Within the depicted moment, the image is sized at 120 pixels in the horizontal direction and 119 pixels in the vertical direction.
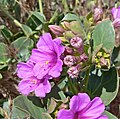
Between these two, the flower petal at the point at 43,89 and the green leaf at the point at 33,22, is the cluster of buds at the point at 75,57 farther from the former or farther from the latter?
the green leaf at the point at 33,22

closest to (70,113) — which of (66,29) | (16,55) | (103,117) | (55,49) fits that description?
(103,117)

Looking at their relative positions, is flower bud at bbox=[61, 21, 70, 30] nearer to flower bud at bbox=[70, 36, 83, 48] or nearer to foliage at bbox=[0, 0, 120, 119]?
foliage at bbox=[0, 0, 120, 119]

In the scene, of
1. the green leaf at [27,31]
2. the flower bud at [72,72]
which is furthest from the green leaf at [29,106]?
the green leaf at [27,31]

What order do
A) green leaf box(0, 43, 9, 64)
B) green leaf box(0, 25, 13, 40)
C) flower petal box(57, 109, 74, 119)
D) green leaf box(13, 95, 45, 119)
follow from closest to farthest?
flower petal box(57, 109, 74, 119) < green leaf box(13, 95, 45, 119) < green leaf box(0, 43, 9, 64) < green leaf box(0, 25, 13, 40)

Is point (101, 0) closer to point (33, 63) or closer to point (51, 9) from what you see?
point (51, 9)

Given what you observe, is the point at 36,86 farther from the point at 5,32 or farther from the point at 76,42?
the point at 5,32

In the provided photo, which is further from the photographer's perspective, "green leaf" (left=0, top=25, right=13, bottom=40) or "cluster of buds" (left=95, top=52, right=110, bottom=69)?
"green leaf" (left=0, top=25, right=13, bottom=40)

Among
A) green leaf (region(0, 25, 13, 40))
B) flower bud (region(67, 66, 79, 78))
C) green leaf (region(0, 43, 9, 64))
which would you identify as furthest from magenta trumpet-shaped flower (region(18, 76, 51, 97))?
green leaf (region(0, 25, 13, 40))
